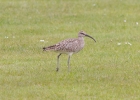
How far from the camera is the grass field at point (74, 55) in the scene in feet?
46.2

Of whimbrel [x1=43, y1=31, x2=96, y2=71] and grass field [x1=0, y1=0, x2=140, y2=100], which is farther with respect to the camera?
whimbrel [x1=43, y1=31, x2=96, y2=71]

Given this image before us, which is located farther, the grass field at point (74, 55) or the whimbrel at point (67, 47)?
the whimbrel at point (67, 47)

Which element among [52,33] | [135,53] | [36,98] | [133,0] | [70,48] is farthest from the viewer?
[133,0]

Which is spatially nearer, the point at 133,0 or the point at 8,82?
the point at 8,82

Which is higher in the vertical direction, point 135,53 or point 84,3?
point 84,3

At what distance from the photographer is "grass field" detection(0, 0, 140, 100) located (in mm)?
14078

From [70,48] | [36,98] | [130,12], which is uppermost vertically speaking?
[130,12]

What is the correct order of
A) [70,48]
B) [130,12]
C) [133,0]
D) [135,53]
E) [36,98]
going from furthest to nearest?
[133,0] < [130,12] < [135,53] < [70,48] < [36,98]

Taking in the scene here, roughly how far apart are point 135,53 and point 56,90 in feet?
17.1

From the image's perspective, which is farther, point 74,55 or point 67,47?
point 74,55

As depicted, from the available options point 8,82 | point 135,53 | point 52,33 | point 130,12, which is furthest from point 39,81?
point 130,12

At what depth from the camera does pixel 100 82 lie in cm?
1484

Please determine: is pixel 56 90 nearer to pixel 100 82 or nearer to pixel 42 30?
pixel 100 82

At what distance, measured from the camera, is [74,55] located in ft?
61.1
